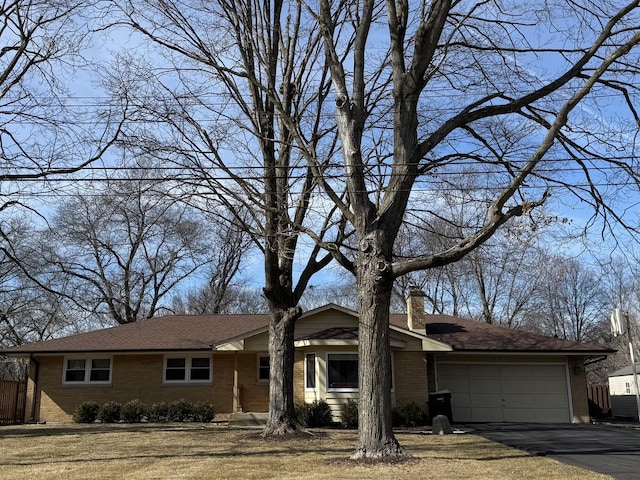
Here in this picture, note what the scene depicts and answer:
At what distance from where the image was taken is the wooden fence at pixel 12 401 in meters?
22.5

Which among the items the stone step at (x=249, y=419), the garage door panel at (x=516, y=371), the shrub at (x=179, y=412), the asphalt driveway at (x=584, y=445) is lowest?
the asphalt driveway at (x=584, y=445)

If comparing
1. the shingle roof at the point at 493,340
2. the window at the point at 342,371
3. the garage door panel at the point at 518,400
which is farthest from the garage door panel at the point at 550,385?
the window at the point at 342,371

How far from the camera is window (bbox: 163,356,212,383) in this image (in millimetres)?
23031

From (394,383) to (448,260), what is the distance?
1198 centimetres

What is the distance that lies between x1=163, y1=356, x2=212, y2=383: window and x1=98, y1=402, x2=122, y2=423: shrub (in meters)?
2.22

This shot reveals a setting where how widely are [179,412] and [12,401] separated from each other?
730 cm

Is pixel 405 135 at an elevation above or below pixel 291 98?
below

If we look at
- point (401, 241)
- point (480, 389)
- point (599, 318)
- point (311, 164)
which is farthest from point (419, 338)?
point (599, 318)

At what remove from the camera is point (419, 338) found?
21453mm

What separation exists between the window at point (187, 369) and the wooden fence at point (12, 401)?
5.68 metres

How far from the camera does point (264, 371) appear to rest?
22.9 meters

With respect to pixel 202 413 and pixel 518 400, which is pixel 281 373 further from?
pixel 518 400

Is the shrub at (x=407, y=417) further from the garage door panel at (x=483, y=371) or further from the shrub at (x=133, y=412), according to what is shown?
Result: the shrub at (x=133, y=412)

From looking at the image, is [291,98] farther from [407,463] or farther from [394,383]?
[394,383]
